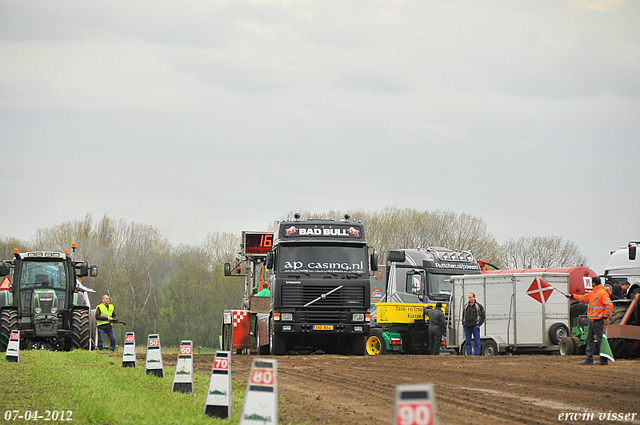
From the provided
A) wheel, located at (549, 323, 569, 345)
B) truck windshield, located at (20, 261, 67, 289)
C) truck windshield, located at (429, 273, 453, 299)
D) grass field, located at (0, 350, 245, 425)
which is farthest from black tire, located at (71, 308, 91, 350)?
wheel, located at (549, 323, 569, 345)

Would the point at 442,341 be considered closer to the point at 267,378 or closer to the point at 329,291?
the point at 329,291

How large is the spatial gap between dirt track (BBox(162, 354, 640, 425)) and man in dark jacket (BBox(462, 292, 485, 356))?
3291 millimetres

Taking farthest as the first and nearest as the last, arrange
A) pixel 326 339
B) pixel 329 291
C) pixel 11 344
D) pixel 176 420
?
1. pixel 326 339
2. pixel 329 291
3. pixel 11 344
4. pixel 176 420

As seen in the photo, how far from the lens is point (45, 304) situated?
22609 millimetres

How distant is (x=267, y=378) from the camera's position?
621 centimetres

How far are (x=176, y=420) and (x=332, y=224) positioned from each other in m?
12.5

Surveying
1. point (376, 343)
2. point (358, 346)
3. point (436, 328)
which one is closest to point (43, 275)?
point (358, 346)

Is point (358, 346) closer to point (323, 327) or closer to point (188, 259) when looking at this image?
point (323, 327)

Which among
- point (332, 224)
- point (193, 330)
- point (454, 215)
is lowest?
point (193, 330)

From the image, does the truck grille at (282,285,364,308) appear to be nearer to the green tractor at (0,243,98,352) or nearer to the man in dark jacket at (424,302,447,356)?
the man in dark jacket at (424,302,447,356)

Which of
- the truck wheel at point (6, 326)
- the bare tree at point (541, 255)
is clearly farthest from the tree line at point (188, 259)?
the truck wheel at point (6, 326)

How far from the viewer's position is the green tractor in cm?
2203

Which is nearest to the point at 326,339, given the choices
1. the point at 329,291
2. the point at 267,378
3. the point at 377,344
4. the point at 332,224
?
the point at 329,291

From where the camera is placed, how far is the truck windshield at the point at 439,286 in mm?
26969
